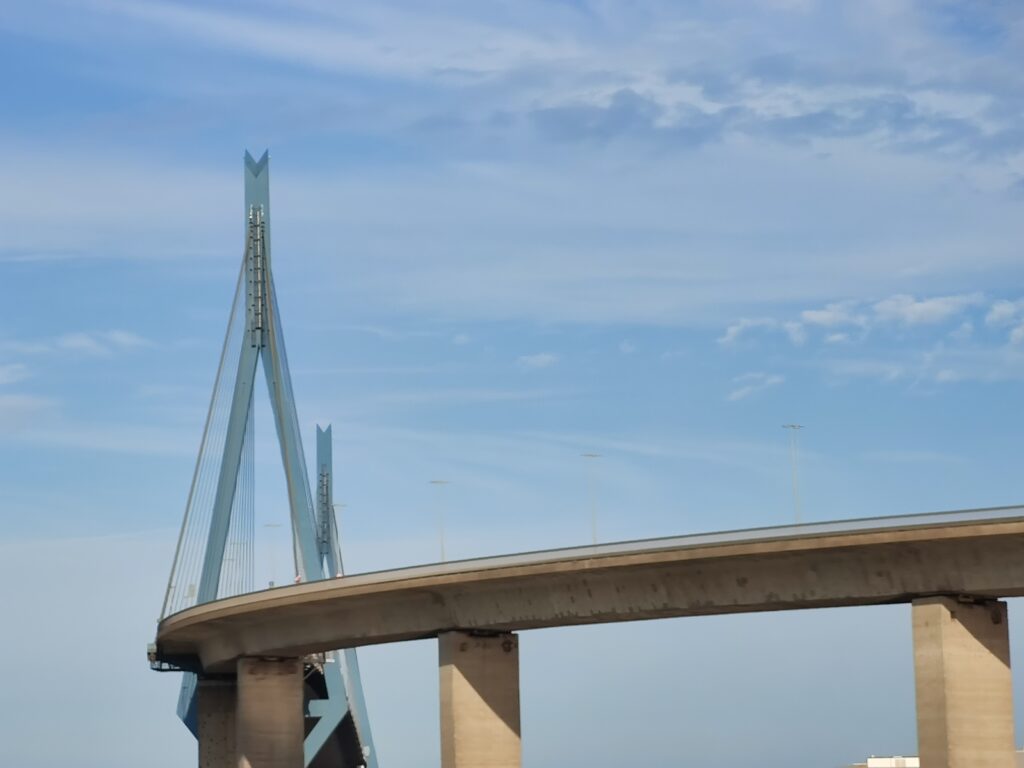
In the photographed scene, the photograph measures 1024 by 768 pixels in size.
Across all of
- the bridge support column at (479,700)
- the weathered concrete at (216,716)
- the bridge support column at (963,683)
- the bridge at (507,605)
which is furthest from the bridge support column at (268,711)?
the bridge support column at (963,683)

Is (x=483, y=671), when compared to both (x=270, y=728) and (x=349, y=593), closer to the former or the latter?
(x=349, y=593)

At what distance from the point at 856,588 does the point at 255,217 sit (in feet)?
124

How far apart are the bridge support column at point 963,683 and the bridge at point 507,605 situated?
4 centimetres

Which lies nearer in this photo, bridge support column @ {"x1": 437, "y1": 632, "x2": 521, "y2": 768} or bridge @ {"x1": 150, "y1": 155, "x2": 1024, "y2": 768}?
bridge @ {"x1": 150, "y1": 155, "x2": 1024, "y2": 768}

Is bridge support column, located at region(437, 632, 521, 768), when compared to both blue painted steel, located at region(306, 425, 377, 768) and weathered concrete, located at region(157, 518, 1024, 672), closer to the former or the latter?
weathered concrete, located at region(157, 518, 1024, 672)

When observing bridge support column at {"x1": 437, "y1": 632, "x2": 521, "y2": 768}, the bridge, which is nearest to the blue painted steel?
the bridge

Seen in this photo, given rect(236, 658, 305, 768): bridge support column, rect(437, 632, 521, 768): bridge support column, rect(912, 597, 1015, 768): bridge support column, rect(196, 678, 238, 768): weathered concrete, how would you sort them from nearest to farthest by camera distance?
rect(912, 597, 1015, 768): bridge support column, rect(437, 632, 521, 768): bridge support column, rect(236, 658, 305, 768): bridge support column, rect(196, 678, 238, 768): weathered concrete

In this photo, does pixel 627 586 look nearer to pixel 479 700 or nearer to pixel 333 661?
pixel 479 700

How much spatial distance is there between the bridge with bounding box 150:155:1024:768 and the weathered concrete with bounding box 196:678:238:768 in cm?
7

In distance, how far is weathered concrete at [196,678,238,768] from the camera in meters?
80.9

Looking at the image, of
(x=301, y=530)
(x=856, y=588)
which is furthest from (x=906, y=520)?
(x=301, y=530)

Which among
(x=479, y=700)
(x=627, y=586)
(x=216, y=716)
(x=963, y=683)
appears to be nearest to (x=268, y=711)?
(x=216, y=716)

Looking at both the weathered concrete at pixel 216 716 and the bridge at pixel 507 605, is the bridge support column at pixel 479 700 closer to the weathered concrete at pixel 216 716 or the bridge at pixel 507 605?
the bridge at pixel 507 605

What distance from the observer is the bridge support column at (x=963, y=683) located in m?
46.8
